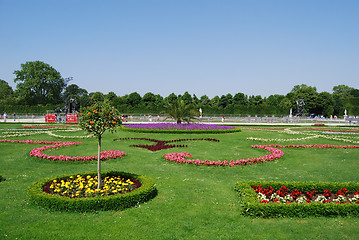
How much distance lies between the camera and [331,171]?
29.1 feet

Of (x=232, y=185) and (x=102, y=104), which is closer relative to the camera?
(x=102, y=104)

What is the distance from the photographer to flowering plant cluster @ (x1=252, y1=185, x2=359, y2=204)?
5.89m

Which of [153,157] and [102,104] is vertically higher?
[102,104]

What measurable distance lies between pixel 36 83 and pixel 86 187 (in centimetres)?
6397

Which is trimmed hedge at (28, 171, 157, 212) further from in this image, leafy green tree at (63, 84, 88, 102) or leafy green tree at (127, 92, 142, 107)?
leafy green tree at (63, 84, 88, 102)

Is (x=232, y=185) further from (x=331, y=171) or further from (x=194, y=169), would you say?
(x=331, y=171)

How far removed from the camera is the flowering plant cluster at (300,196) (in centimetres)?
589

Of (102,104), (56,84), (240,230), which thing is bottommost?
(240,230)

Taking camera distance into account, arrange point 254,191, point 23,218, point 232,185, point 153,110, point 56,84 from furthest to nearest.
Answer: point 56,84 < point 153,110 < point 232,185 < point 254,191 < point 23,218

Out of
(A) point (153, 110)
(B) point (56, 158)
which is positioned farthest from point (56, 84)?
(B) point (56, 158)

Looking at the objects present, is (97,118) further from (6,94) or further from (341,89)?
(341,89)

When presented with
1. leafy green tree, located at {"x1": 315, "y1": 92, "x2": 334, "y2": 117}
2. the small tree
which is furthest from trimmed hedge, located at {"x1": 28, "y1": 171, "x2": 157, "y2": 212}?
leafy green tree, located at {"x1": 315, "y1": 92, "x2": 334, "y2": 117}

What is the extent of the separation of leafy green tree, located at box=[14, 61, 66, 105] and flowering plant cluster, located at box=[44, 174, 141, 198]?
63071 mm

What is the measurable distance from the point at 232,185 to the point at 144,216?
2891 mm
